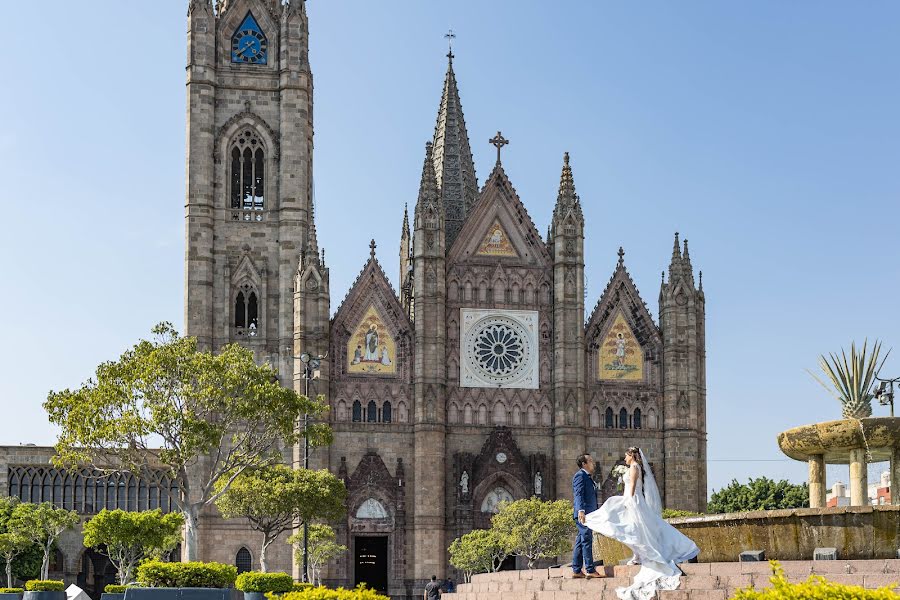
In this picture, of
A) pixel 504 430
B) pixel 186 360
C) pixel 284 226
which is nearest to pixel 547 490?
pixel 504 430

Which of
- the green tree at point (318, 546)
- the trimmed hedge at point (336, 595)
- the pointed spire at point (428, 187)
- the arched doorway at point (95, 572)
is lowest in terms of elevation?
the arched doorway at point (95, 572)

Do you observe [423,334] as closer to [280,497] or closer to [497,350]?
[497,350]

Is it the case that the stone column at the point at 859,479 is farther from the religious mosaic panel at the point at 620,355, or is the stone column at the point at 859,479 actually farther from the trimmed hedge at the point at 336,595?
the religious mosaic panel at the point at 620,355

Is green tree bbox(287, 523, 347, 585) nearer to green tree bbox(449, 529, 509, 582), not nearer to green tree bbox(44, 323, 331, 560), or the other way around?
green tree bbox(449, 529, 509, 582)

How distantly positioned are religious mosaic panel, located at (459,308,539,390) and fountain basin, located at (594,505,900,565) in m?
44.4

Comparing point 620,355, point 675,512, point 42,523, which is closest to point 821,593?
point 675,512

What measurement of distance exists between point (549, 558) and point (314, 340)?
15.9 metres

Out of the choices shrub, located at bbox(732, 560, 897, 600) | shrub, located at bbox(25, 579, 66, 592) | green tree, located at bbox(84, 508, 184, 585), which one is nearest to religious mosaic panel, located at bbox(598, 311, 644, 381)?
green tree, located at bbox(84, 508, 184, 585)

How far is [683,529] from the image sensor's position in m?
27.2

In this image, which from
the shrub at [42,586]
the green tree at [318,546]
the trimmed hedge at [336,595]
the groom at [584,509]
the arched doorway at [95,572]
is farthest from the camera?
the arched doorway at [95,572]

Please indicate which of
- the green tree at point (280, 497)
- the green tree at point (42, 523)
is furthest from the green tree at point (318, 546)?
the green tree at point (42, 523)

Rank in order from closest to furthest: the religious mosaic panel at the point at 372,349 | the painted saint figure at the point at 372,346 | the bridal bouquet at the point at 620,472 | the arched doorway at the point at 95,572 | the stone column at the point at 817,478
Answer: the bridal bouquet at the point at 620,472 → the stone column at the point at 817,478 → the religious mosaic panel at the point at 372,349 → the painted saint figure at the point at 372,346 → the arched doorway at the point at 95,572

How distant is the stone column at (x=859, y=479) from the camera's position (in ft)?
99.9

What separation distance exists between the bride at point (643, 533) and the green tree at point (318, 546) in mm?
41667
